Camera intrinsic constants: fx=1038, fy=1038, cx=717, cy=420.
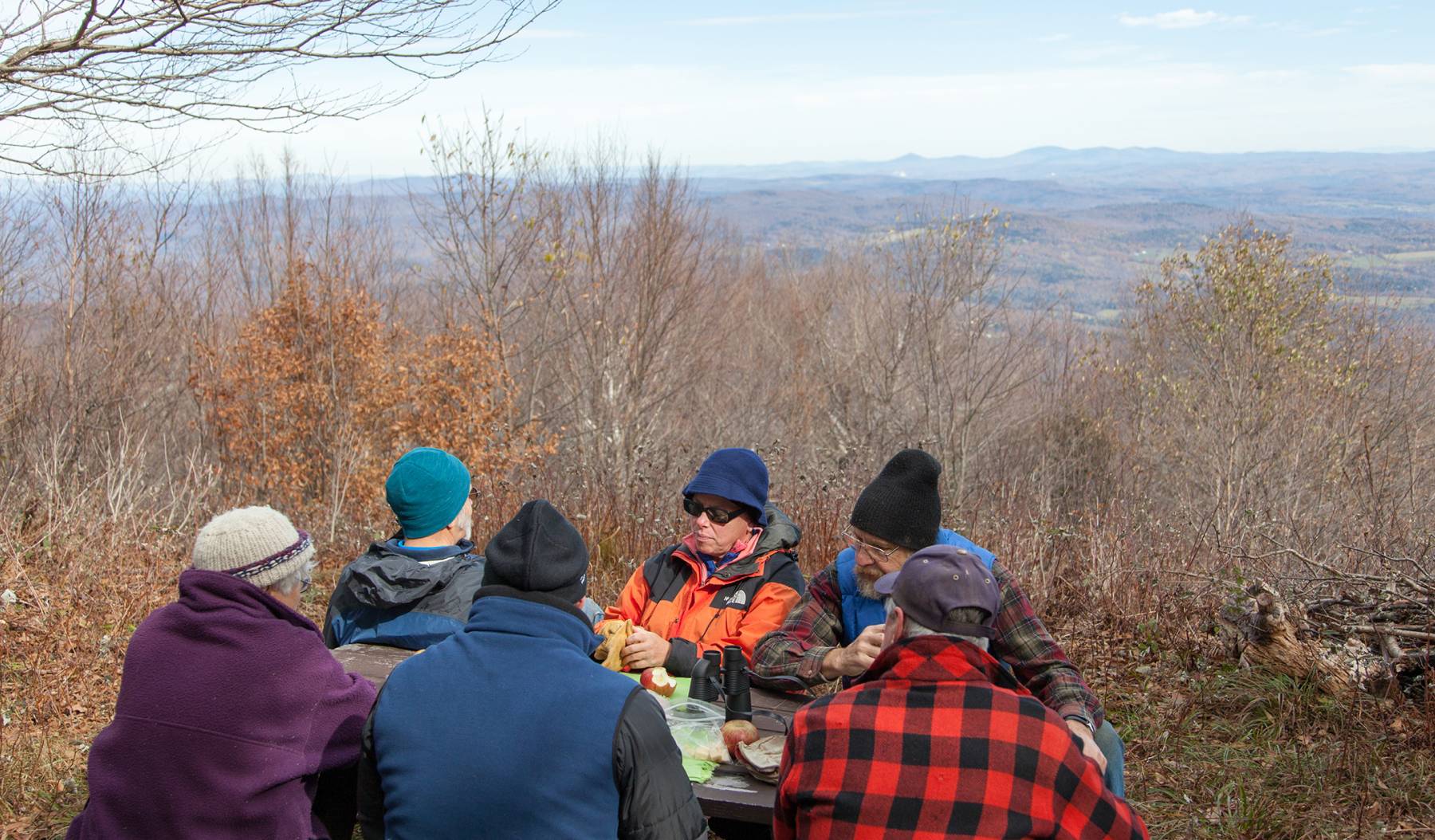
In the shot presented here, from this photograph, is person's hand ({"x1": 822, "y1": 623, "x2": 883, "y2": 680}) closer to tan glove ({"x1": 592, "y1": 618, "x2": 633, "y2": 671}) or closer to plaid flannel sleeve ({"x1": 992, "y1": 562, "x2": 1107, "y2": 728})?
plaid flannel sleeve ({"x1": 992, "y1": 562, "x2": 1107, "y2": 728})

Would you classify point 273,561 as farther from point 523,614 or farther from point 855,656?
point 855,656

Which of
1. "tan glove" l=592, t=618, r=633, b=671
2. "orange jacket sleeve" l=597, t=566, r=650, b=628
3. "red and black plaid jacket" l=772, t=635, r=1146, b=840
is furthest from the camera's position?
"orange jacket sleeve" l=597, t=566, r=650, b=628

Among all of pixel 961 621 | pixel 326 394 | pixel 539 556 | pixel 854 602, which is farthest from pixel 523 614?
pixel 326 394

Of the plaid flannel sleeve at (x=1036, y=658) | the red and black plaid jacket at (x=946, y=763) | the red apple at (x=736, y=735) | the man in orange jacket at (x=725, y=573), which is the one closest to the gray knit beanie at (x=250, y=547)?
the red apple at (x=736, y=735)

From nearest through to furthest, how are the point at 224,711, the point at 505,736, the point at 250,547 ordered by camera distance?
1. the point at 505,736
2. the point at 224,711
3. the point at 250,547

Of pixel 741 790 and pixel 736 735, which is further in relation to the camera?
pixel 736 735

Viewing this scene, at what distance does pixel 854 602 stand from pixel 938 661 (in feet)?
4.94

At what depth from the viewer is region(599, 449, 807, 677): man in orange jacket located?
12.2ft

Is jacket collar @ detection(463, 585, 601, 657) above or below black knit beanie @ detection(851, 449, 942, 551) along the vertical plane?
above

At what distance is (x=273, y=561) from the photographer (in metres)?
2.51

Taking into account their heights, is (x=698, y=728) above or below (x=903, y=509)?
below

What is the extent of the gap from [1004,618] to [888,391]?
24.1m

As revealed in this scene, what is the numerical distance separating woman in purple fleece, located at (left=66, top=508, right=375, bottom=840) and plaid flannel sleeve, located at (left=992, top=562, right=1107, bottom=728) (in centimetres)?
197

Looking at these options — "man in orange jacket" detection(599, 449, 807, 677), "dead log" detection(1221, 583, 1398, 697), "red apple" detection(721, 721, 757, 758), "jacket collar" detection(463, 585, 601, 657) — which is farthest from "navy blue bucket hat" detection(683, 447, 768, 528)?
"dead log" detection(1221, 583, 1398, 697)
